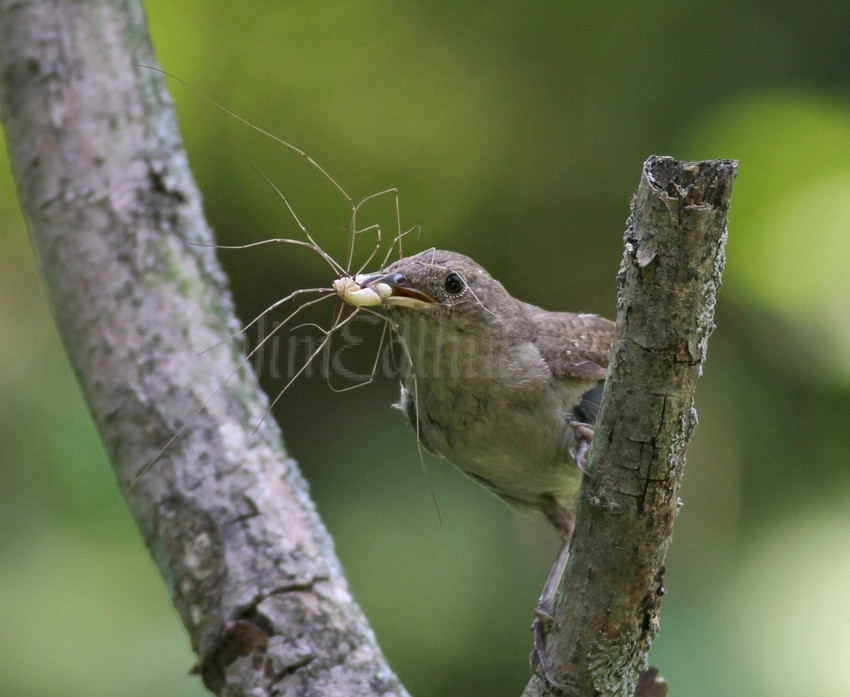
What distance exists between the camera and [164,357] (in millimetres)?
3271

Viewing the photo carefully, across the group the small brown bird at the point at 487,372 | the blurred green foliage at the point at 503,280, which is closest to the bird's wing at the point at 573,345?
the small brown bird at the point at 487,372

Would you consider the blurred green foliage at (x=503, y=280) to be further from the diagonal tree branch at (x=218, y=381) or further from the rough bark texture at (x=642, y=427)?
the rough bark texture at (x=642, y=427)

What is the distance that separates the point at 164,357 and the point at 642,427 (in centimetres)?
184

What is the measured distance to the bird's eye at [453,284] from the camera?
308 centimetres

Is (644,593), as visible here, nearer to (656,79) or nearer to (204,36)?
(656,79)

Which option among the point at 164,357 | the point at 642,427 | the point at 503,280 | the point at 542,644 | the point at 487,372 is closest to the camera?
the point at 642,427

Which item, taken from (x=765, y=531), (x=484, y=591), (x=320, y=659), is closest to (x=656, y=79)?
(x=765, y=531)

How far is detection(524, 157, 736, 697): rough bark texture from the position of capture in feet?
6.44

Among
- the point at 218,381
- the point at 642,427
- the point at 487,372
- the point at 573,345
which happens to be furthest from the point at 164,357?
the point at 642,427

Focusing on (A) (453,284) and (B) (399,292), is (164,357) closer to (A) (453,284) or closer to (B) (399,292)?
(B) (399,292)

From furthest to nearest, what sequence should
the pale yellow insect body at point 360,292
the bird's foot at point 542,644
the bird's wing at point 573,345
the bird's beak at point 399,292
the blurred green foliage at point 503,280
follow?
the blurred green foliage at point 503,280
the bird's wing at point 573,345
the bird's beak at point 399,292
the pale yellow insect body at point 360,292
the bird's foot at point 542,644

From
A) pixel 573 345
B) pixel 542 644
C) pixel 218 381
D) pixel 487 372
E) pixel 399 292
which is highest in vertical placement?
pixel 399 292

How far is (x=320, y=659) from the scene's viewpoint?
2.80 m

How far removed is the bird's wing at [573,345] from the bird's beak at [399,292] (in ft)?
1.60
